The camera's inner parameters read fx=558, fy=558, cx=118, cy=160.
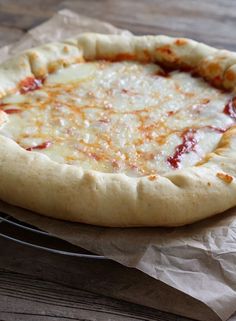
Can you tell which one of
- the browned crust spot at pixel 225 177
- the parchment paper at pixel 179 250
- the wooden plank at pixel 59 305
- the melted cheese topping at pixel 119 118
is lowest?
the wooden plank at pixel 59 305

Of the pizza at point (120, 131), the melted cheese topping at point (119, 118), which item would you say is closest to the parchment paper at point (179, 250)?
the pizza at point (120, 131)

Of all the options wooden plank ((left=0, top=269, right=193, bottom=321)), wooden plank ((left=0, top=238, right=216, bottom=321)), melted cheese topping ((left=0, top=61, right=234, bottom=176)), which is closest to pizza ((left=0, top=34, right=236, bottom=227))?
melted cheese topping ((left=0, top=61, right=234, bottom=176))

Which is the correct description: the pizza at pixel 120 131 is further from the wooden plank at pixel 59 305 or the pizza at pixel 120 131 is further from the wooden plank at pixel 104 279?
the wooden plank at pixel 59 305

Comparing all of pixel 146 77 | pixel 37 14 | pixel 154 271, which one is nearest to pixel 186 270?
pixel 154 271

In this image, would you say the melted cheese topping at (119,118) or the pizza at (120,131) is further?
the melted cheese topping at (119,118)

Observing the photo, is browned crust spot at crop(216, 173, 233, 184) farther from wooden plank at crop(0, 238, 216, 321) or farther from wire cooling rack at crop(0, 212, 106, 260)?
wire cooling rack at crop(0, 212, 106, 260)

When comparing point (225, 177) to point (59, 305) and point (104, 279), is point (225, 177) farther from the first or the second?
point (59, 305)
